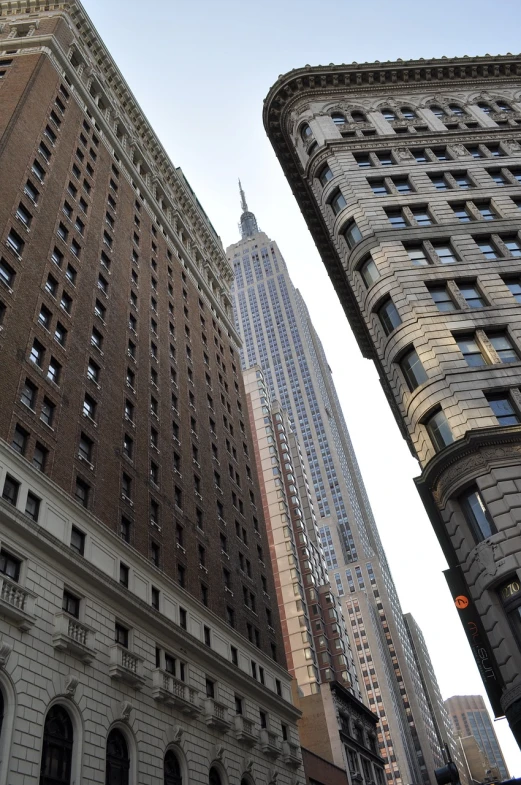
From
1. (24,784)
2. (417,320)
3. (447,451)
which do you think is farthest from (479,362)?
(24,784)

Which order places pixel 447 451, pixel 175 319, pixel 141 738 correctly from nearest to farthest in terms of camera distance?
pixel 447 451
pixel 141 738
pixel 175 319

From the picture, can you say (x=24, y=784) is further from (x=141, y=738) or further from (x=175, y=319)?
(x=175, y=319)

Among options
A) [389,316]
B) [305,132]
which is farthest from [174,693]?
[305,132]

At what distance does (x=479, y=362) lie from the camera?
31.5m

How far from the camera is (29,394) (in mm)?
32625

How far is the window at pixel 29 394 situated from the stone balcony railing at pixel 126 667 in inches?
477

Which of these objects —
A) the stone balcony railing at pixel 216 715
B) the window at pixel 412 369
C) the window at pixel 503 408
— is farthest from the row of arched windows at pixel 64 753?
the window at pixel 503 408

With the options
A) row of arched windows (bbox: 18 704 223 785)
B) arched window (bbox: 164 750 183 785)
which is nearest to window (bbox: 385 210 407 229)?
row of arched windows (bbox: 18 704 223 785)

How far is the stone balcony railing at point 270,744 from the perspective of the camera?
41.1m

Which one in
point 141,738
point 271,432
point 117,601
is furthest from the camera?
point 271,432

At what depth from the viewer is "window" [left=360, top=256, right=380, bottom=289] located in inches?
1497

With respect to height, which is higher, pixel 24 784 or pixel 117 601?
pixel 117 601

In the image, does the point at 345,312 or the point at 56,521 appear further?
the point at 345,312

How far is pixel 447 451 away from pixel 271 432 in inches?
3345
